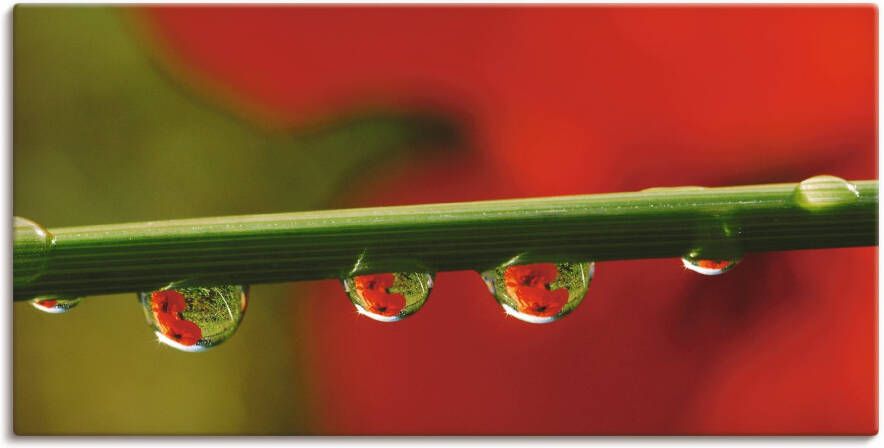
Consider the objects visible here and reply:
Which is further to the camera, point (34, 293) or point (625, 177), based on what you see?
point (625, 177)

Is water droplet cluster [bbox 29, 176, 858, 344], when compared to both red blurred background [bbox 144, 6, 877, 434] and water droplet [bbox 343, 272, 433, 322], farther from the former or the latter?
red blurred background [bbox 144, 6, 877, 434]

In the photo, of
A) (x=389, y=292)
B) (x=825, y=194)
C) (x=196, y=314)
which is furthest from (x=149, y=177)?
(x=825, y=194)

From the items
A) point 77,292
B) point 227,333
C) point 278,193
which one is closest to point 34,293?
point 77,292

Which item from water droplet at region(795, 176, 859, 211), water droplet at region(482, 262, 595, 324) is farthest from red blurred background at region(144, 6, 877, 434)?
water droplet at region(795, 176, 859, 211)

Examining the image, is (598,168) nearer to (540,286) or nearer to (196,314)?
(540,286)

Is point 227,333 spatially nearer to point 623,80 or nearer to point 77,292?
point 77,292

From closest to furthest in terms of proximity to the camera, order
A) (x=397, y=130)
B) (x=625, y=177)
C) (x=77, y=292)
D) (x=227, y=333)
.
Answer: (x=77, y=292) → (x=227, y=333) → (x=625, y=177) → (x=397, y=130)

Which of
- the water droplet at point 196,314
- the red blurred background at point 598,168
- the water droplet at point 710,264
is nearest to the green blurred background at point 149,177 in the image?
the red blurred background at point 598,168
